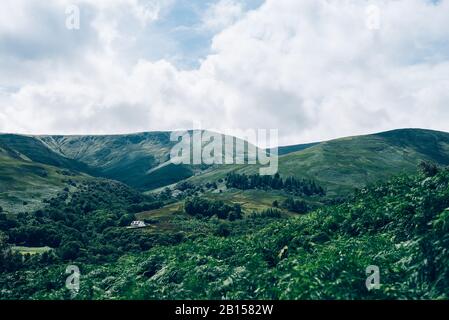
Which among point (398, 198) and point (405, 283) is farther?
point (398, 198)

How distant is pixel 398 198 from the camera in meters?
53.9

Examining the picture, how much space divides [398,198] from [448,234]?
2376 cm

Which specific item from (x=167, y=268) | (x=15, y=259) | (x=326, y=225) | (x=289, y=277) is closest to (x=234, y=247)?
(x=326, y=225)

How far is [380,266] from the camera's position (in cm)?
3253

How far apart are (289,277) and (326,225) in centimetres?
2417

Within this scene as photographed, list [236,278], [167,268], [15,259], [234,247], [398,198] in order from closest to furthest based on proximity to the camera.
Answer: [236,278] < [167,268] < [398,198] < [234,247] < [15,259]

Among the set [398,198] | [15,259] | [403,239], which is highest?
[398,198]
